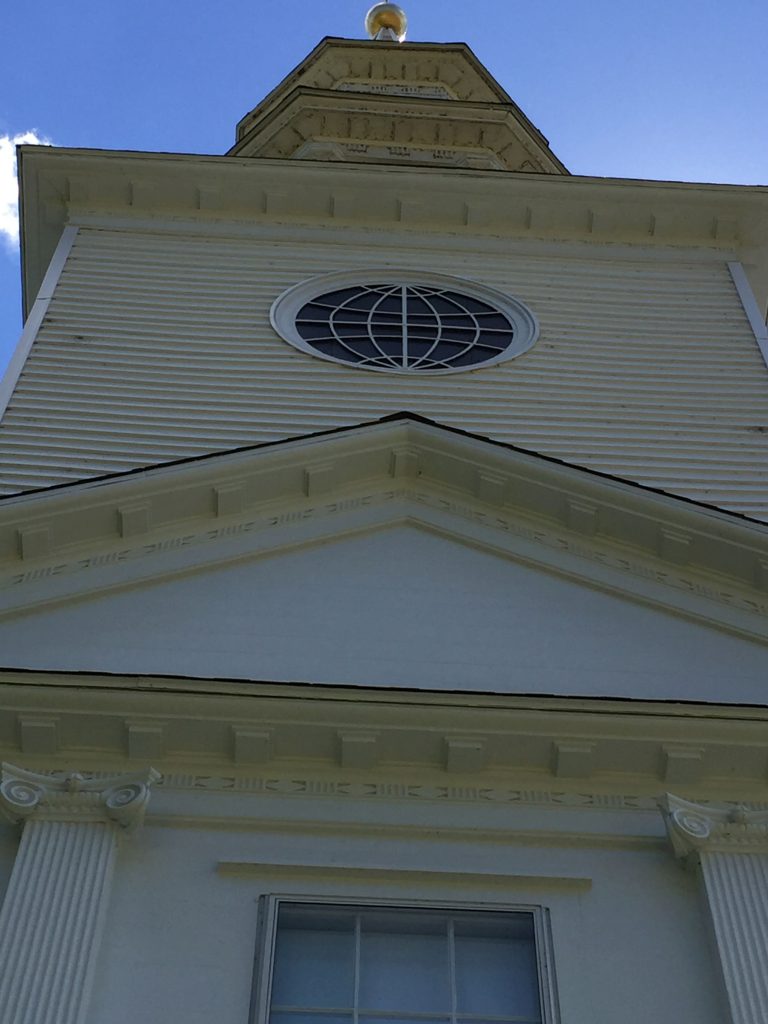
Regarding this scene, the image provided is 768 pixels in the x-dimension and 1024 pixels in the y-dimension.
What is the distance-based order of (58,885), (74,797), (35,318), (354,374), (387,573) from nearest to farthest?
(58,885), (74,797), (387,573), (354,374), (35,318)

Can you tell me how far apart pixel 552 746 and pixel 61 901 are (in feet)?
7.26

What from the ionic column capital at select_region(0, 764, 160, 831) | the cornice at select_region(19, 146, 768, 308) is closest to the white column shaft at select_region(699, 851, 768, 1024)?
the ionic column capital at select_region(0, 764, 160, 831)

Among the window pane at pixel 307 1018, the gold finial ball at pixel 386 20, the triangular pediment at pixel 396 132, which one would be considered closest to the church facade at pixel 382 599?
the window pane at pixel 307 1018

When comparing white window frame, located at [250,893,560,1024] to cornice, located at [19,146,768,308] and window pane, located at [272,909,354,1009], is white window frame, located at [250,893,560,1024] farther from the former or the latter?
cornice, located at [19,146,768,308]

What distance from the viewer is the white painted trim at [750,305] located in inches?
563

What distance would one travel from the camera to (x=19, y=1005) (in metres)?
5.80

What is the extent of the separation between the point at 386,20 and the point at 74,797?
2391 centimetres

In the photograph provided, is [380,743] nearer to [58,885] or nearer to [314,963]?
[314,963]

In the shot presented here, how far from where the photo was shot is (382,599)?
8914mm

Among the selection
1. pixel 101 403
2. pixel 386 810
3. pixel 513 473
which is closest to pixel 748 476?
pixel 513 473

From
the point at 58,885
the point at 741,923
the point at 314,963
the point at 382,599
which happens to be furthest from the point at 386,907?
the point at 382,599

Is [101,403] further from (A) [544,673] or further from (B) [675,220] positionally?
(B) [675,220]

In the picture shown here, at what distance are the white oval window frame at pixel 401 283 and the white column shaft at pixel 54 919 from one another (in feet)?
23.5

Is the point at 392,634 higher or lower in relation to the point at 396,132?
lower
